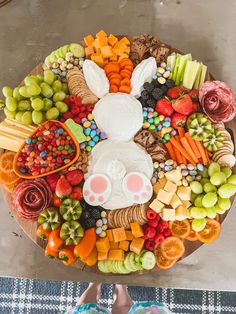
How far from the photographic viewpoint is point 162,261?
1816 millimetres

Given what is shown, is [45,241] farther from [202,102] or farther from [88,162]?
[202,102]

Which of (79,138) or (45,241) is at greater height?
(79,138)

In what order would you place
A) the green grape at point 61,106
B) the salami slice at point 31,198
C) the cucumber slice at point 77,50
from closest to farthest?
the salami slice at point 31,198 → the green grape at point 61,106 → the cucumber slice at point 77,50

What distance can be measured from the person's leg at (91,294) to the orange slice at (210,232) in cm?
50

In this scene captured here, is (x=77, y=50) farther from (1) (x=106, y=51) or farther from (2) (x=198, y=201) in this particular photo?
(2) (x=198, y=201)

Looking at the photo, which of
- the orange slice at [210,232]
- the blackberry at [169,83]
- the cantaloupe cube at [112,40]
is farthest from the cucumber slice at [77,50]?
the orange slice at [210,232]

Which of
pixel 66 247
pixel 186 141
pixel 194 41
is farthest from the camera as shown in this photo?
pixel 194 41

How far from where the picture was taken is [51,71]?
1929mm

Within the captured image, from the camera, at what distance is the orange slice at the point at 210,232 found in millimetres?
1824

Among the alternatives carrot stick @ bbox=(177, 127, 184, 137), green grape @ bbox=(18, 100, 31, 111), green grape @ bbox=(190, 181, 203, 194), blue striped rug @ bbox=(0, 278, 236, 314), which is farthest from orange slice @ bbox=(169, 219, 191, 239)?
green grape @ bbox=(18, 100, 31, 111)

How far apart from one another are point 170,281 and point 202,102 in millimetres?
739

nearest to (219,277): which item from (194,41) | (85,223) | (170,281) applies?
(170,281)

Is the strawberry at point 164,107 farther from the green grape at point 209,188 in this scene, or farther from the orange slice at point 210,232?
the orange slice at point 210,232

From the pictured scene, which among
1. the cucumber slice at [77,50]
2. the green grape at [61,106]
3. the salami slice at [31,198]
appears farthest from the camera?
the cucumber slice at [77,50]
